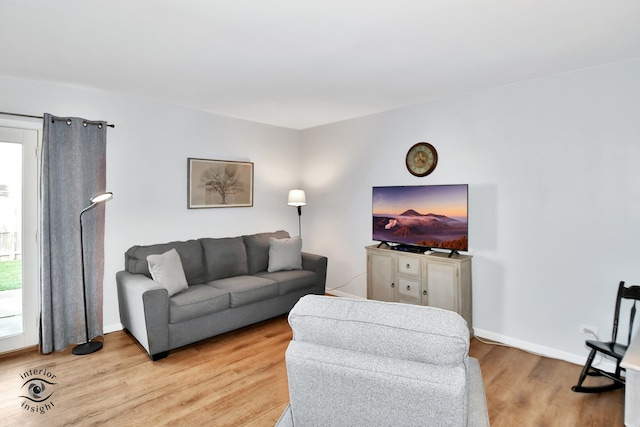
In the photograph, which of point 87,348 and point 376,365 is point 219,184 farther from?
point 376,365

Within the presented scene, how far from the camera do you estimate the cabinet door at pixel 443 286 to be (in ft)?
11.0

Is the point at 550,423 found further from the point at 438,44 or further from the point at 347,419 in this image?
the point at 438,44

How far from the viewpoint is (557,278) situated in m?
3.05

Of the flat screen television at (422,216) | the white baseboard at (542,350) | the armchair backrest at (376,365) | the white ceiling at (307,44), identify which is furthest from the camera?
the flat screen television at (422,216)

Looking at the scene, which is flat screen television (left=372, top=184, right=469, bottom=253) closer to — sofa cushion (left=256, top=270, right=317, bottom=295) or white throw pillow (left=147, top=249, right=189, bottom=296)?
sofa cushion (left=256, top=270, right=317, bottom=295)

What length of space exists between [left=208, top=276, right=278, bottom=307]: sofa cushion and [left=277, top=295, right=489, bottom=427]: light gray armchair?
2.33 meters

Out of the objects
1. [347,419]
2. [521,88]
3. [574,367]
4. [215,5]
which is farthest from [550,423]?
[215,5]

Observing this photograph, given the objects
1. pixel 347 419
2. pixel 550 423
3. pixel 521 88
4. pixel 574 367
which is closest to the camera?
pixel 347 419

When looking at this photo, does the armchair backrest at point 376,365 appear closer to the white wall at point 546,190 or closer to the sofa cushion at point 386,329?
the sofa cushion at point 386,329

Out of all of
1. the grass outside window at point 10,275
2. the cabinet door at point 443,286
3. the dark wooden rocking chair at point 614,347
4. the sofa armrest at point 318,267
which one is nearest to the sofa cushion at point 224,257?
the sofa armrest at point 318,267

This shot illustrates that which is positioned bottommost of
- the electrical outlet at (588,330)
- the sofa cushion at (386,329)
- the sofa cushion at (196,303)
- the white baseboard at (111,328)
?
the white baseboard at (111,328)

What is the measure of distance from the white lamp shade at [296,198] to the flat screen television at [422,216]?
1.14 m

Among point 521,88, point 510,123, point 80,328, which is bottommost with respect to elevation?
point 80,328

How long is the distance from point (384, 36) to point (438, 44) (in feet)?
1.36
